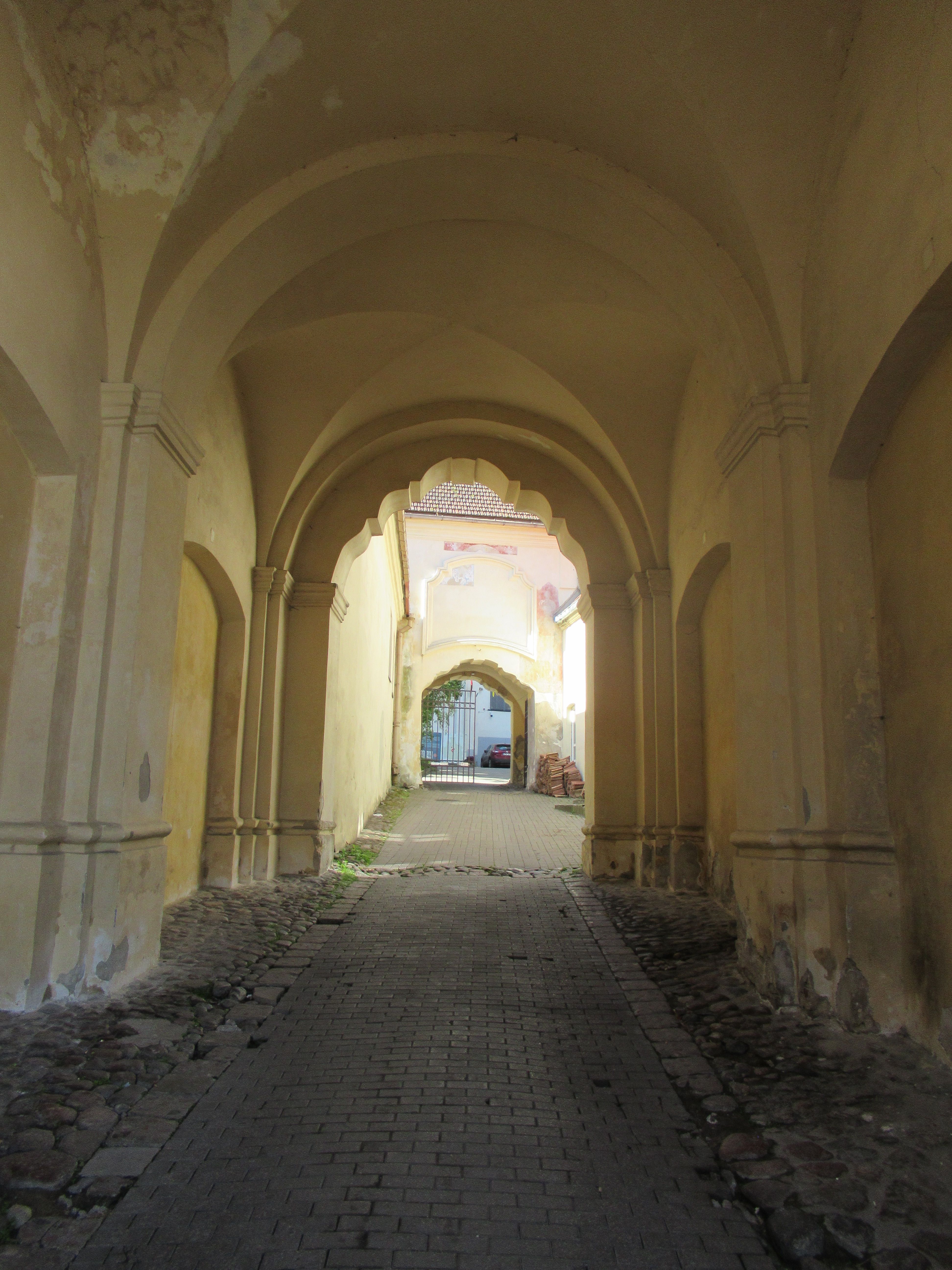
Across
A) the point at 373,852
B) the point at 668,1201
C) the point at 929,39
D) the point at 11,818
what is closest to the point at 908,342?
the point at 929,39

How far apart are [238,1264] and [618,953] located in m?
3.74

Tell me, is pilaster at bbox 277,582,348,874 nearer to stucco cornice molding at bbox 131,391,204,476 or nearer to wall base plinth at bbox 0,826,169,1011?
stucco cornice molding at bbox 131,391,204,476

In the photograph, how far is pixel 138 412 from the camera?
4.92 m

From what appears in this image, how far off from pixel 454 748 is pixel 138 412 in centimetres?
3553

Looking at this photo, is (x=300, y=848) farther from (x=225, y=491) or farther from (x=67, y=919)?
(x=67, y=919)

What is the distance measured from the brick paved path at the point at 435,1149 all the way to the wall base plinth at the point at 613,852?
378 centimetres

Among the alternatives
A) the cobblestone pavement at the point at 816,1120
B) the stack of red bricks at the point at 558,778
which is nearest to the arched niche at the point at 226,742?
the cobblestone pavement at the point at 816,1120

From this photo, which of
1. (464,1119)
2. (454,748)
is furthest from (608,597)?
(454,748)

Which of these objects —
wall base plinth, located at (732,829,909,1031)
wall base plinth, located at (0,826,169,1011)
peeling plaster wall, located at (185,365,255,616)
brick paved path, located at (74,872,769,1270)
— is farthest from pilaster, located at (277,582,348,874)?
wall base plinth, located at (732,829,909,1031)

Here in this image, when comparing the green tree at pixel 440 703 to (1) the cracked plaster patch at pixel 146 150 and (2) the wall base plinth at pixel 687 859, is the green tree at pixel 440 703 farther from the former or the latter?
(1) the cracked plaster patch at pixel 146 150

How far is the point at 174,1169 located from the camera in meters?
2.66

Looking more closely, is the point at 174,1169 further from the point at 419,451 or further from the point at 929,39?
the point at 419,451

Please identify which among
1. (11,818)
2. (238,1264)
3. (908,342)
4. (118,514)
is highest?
(908,342)

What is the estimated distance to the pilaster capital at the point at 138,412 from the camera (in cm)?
→ 485
